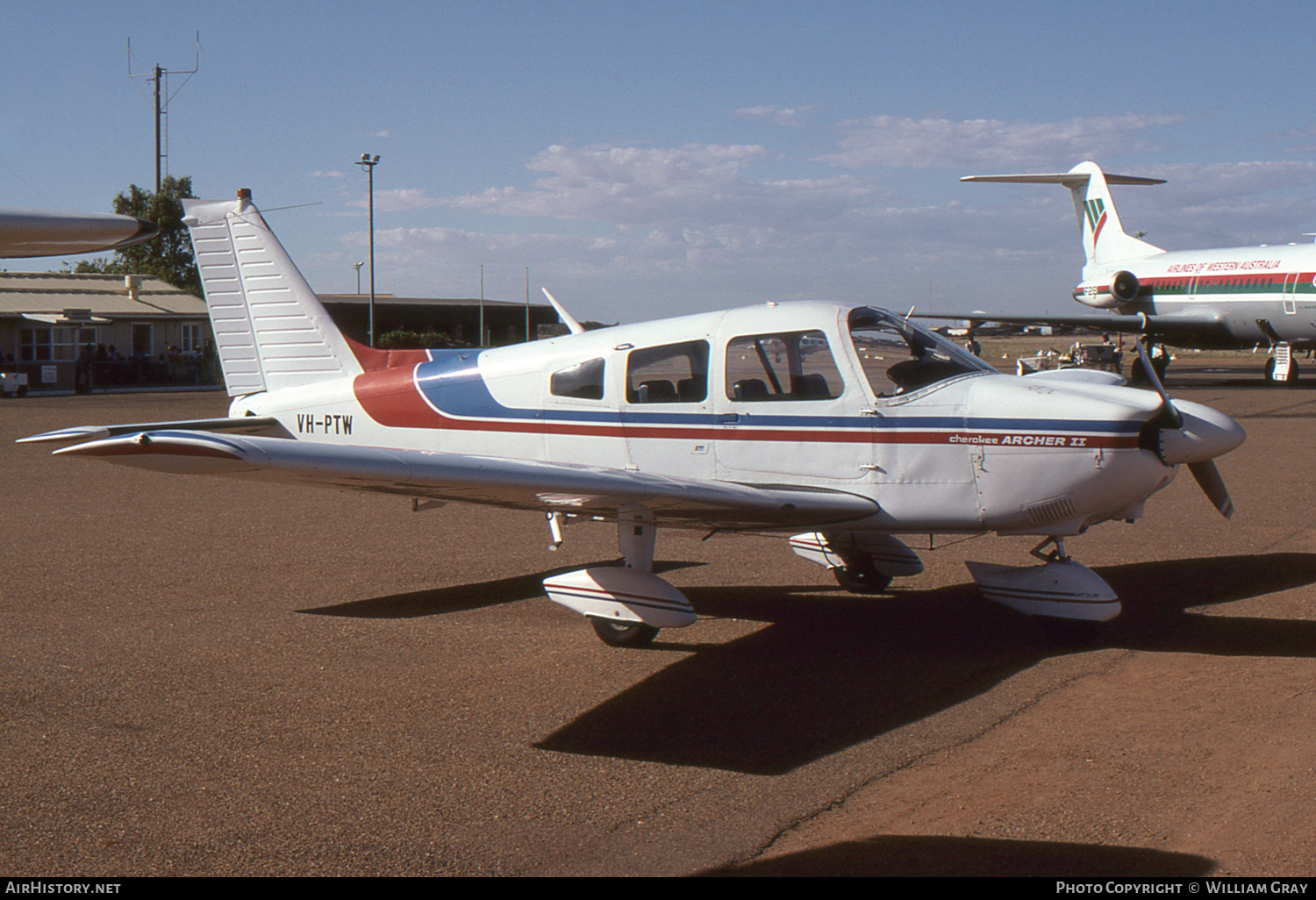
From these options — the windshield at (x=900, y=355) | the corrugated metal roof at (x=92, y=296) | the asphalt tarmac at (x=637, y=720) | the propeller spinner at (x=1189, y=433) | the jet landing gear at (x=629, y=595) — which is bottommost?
the asphalt tarmac at (x=637, y=720)

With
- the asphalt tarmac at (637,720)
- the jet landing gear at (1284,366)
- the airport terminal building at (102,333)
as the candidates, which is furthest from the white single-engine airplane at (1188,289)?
the asphalt tarmac at (637,720)

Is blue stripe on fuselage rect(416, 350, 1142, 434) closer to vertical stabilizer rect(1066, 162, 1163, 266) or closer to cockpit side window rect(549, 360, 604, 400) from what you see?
cockpit side window rect(549, 360, 604, 400)

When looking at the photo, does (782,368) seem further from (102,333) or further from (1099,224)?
(102,333)

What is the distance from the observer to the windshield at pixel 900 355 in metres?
6.64

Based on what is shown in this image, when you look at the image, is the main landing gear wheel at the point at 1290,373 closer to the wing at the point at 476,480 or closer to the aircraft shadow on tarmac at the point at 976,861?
the wing at the point at 476,480

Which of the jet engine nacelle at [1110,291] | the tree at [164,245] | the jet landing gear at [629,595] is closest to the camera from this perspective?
the jet landing gear at [629,595]

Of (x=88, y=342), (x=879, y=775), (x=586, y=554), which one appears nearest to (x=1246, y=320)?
(x=586, y=554)

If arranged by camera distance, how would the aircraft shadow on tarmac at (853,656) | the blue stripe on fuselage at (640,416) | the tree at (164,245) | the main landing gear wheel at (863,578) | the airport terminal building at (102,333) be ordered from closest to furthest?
the aircraft shadow on tarmac at (853,656)
the blue stripe on fuselage at (640,416)
the main landing gear wheel at (863,578)
the airport terminal building at (102,333)
the tree at (164,245)

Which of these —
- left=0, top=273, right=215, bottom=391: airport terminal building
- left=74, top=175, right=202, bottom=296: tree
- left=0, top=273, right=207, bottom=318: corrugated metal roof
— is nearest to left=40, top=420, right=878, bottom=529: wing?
left=0, top=273, right=215, bottom=391: airport terminal building

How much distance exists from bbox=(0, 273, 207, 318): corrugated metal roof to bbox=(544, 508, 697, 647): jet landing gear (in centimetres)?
3911

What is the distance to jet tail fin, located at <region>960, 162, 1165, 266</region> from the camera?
39719 millimetres

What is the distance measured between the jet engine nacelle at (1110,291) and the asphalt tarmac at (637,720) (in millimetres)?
30562

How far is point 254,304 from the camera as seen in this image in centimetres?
904

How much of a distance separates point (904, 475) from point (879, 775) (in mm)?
2377
